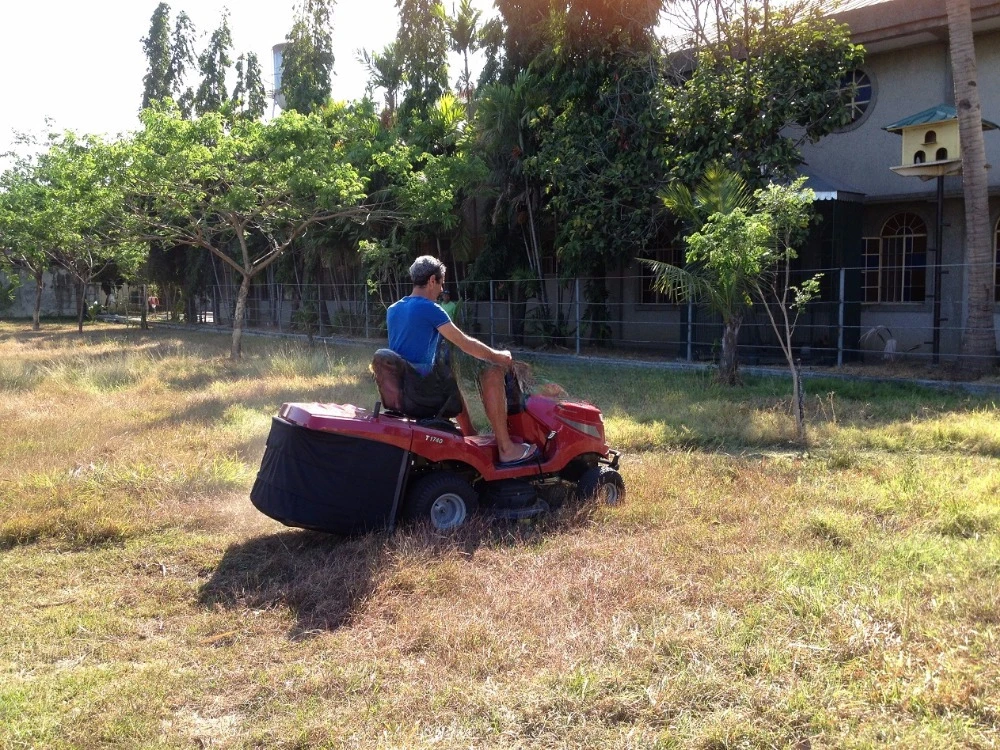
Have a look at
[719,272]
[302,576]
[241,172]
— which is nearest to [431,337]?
[302,576]

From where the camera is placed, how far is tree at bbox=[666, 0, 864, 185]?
1381 cm

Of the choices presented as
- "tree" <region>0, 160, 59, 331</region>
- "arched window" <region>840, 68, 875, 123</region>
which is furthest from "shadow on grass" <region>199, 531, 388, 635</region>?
"tree" <region>0, 160, 59, 331</region>

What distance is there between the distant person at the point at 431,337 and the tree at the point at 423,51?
2091cm

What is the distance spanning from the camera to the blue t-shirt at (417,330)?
225 inches

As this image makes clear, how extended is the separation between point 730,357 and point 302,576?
9234 millimetres

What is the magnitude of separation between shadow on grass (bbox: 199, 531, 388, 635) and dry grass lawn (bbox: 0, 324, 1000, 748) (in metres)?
0.02

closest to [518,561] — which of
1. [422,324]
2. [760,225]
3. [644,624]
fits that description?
Answer: [644,624]

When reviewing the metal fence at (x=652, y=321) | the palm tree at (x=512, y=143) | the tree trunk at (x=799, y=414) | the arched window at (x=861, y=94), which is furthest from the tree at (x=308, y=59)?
the tree trunk at (x=799, y=414)

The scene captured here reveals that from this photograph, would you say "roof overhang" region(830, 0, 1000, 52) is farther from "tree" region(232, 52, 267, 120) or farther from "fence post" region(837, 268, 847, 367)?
"tree" region(232, 52, 267, 120)

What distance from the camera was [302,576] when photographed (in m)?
5.23

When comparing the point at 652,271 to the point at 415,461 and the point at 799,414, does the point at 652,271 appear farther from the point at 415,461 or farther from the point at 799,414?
the point at 415,461

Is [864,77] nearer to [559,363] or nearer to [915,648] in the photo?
[559,363]

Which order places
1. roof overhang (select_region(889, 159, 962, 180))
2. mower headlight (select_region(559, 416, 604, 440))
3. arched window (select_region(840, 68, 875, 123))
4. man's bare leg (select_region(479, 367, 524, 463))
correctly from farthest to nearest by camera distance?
arched window (select_region(840, 68, 875, 123)) → roof overhang (select_region(889, 159, 962, 180)) → mower headlight (select_region(559, 416, 604, 440)) → man's bare leg (select_region(479, 367, 524, 463))

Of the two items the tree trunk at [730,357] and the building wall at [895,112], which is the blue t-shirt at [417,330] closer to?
the tree trunk at [730,357]
